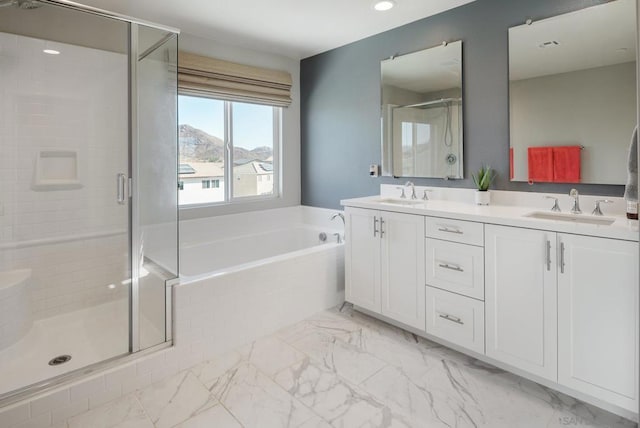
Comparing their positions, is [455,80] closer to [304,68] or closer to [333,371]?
[304,68]

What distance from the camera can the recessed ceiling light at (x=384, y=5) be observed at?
264 centimetres

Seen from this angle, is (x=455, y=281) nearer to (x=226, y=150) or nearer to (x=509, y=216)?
(x=509, y=216)

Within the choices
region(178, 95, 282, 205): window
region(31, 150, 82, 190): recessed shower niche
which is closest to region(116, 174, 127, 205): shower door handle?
region(31, 150, 82, 190): recessed shower niche

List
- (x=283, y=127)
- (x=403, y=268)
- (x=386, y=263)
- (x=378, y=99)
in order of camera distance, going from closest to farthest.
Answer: (x=403, y=268) < (x=386, y=263) < (x=378, y=99) < (x=283, y=127)

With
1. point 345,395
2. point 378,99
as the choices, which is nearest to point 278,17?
point 378,99

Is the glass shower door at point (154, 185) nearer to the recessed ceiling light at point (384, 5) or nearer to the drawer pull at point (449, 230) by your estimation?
the recessed ceiling light at point (384, 5)

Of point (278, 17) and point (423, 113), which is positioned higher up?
point (278, 17)

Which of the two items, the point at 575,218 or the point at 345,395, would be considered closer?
the point at 345,395

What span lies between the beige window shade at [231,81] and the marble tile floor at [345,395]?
2214 mm

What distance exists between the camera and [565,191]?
7.67ft

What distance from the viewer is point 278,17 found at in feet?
9.61

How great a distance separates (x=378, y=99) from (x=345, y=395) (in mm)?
2432

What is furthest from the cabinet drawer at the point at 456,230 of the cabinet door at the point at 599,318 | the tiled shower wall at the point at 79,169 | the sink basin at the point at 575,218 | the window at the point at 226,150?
the window at the point at 226,150

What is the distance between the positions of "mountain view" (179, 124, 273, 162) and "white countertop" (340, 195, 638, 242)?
142 cm
